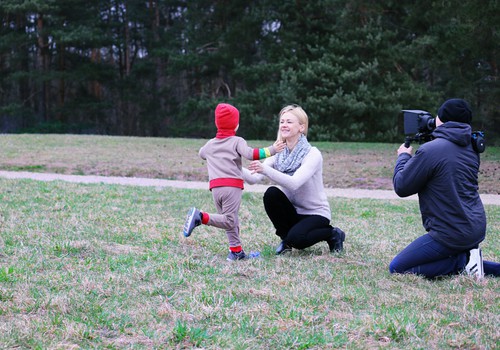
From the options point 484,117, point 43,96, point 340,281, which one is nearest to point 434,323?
point 340,281

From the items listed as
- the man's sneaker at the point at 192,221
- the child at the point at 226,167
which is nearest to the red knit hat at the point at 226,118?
the child at the point at 226,167

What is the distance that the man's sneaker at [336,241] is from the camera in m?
5.75

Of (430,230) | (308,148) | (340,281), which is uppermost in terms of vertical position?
(308,148)

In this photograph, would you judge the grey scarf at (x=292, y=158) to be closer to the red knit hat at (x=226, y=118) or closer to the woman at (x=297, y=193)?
the woman at (x=297, y=193)

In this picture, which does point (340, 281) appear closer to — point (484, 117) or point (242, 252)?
point (242, 252)

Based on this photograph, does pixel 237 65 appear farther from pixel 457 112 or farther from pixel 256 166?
pixel 457 112

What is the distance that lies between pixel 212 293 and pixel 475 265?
6.77ft

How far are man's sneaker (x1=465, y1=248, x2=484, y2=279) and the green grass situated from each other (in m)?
0.10

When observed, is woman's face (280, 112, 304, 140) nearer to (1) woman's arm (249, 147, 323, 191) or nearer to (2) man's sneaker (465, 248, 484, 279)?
(1) woman's arm (249, 147, 323, 191)

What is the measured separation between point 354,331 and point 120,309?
1396 millimetres

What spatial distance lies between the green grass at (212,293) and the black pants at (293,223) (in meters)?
0.17

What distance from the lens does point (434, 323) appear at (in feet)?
11.6

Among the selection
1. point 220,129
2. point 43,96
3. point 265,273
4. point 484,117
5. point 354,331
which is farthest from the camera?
point 43,96

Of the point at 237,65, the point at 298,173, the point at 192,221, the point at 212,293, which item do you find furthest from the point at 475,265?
the point at 237,65
